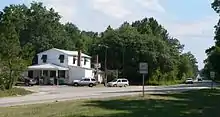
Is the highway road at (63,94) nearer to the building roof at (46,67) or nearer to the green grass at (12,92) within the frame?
the green grass at (12,92)

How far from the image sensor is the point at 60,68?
9225 centimetres

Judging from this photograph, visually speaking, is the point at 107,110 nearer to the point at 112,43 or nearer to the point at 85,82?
the point at 85,82

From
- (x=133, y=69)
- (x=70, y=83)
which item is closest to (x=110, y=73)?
(x=133, y=69)

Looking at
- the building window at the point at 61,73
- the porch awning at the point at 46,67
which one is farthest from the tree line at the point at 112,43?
the building window at the point at 61,73

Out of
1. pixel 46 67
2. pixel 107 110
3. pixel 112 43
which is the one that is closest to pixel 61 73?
pixel 46 67

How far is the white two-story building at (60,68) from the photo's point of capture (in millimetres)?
91438

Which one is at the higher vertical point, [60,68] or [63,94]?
[60,68]

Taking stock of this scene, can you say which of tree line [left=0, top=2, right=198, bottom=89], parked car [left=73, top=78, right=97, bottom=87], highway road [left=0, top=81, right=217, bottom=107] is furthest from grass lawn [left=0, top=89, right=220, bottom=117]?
parked car [left=73, top=78, right=97, bottom=87]

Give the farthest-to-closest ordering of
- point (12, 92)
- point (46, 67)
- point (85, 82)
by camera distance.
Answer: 1. point (46, 67)
2. point (85, 82)
3. point (12, 92)

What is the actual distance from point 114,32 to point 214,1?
63333mm

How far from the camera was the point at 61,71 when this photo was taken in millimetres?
94688

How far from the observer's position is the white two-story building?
300ft

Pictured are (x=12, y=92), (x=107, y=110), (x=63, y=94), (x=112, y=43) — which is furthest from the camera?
(x=112, y=43)

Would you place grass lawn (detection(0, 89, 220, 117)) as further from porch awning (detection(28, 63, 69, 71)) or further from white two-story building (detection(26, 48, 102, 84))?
white two-story building (detection(26, 48, 102, 84))
